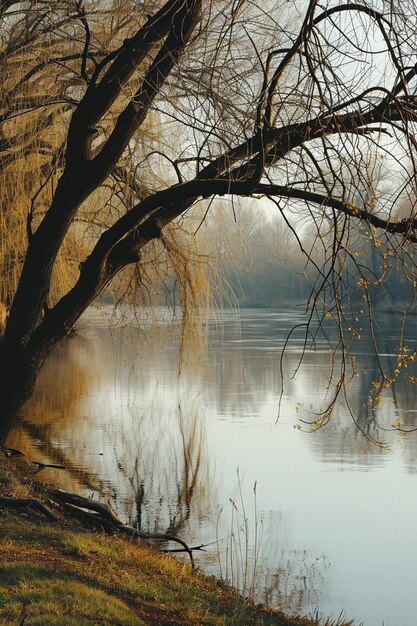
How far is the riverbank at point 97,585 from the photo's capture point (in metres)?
3.89

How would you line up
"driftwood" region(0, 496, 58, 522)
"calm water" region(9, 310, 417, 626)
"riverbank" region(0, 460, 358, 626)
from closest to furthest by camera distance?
"riverbank" region(0, 460, 358, 626) → "driftwood" region(0, 496, 58, 522) → "calm water" region(9, 310, 417, 626)

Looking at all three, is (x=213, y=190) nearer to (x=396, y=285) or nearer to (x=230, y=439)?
(x=230, y=439)

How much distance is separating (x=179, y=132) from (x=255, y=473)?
11.5ft

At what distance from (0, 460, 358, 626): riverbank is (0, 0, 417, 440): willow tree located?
5.28ft

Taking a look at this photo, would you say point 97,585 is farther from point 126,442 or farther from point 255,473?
point 126,442

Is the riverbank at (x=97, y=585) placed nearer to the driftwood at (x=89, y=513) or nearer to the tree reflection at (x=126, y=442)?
the driftwood at (x=89, y=513)

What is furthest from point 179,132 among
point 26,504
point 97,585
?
point 97,585

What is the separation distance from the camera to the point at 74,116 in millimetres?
6723

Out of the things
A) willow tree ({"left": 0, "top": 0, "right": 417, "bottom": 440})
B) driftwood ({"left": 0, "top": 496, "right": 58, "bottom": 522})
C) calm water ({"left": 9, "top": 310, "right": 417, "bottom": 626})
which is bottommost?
calm water ({"left": 9, "top": 310, "right": 417, "bottom": 626})

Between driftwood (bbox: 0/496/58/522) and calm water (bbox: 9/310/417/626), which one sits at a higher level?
driftwood (bbox: 0/496/58/522)

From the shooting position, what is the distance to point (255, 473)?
926 cm

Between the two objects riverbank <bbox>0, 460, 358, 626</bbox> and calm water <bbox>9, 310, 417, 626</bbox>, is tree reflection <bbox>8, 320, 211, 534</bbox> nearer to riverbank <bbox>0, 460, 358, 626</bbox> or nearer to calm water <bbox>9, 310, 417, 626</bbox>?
calm water <bbox>9, 310, 417, 626</bbox>

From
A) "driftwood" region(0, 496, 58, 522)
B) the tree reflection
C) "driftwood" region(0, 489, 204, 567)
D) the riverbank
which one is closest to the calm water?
the tree reflection

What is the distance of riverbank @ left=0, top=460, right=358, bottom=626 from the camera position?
3895 millimetres
